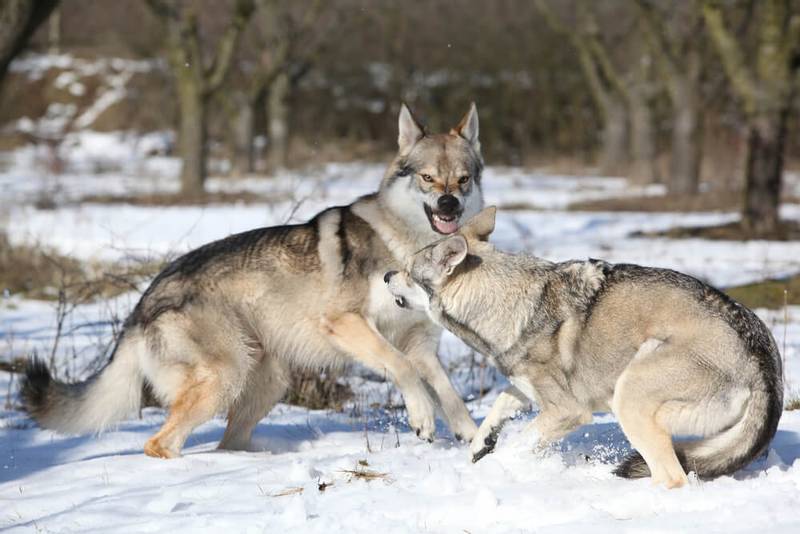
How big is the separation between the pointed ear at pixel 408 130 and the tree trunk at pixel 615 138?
2256 cm

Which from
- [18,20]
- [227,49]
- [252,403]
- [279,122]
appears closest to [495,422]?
[252,403]

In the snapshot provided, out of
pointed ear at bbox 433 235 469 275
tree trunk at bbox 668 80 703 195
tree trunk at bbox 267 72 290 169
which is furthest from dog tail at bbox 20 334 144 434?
tree trunk at bbox 267 72 290 169

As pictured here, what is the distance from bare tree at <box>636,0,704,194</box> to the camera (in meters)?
20.8

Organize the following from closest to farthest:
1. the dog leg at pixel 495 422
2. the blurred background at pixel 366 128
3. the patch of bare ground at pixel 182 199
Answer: the dog leg at pixel 495 422 → the blurred background at pixel 366 128 → the patch of bare ground at pixel 182 199

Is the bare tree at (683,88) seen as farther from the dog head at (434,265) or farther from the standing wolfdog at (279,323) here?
the dog head at (434,265)

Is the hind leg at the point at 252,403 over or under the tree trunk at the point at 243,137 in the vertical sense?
under

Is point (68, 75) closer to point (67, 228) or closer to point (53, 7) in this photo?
point (67, 228)

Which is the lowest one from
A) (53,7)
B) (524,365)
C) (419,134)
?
(524,365)

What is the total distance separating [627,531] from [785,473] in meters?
1.06

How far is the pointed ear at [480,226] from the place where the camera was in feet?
16.6

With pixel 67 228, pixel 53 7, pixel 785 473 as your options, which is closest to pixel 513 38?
pixel 67 228

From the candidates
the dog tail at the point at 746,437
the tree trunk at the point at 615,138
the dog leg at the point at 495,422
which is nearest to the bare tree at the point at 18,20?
the dog leg at the point at 495,422

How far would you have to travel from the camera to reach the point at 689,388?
13.5 ft

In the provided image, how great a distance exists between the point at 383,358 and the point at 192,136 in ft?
52.2
